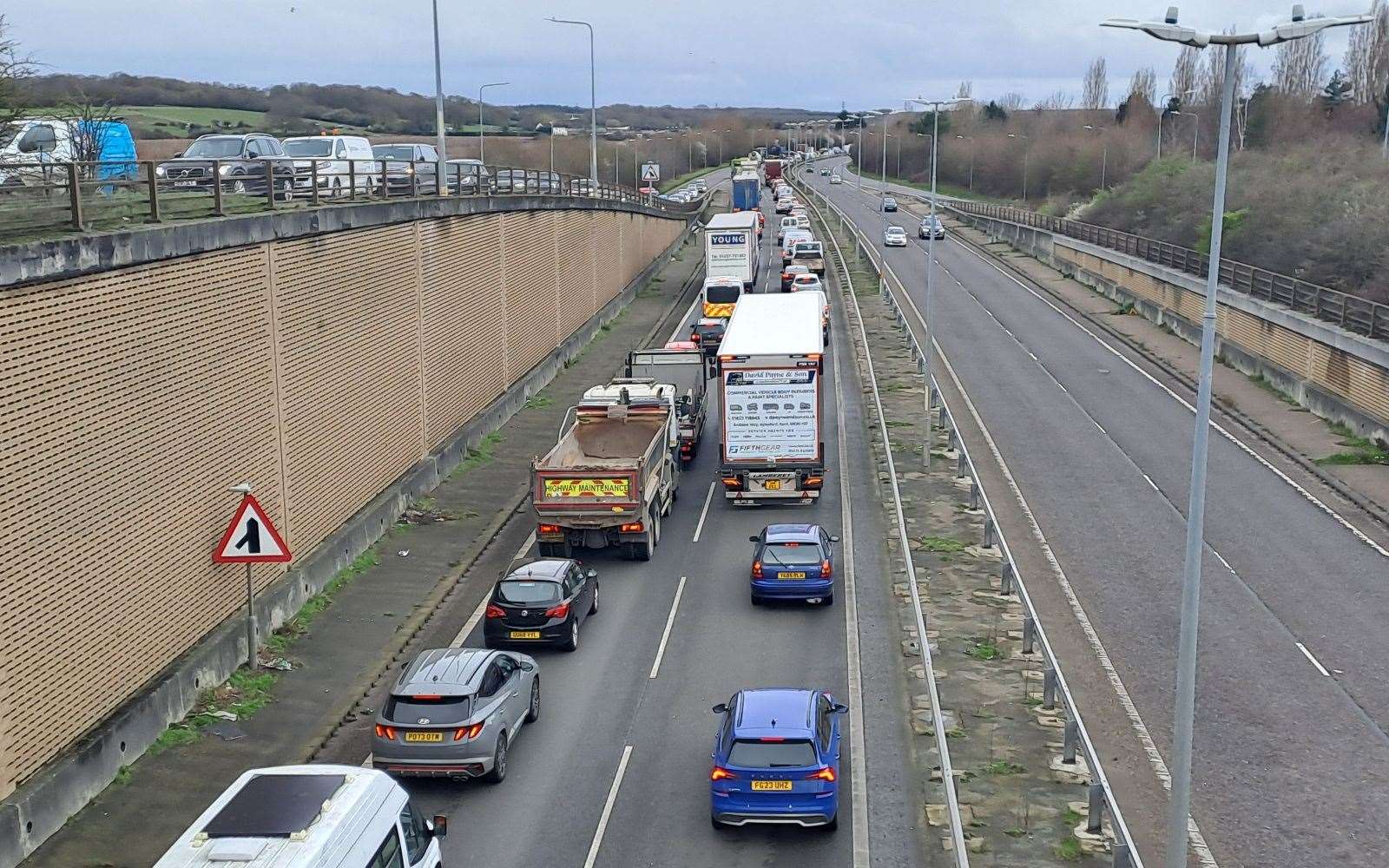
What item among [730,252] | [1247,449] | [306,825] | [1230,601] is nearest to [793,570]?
[1230,601]

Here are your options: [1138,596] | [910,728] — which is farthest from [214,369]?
[1138,596]

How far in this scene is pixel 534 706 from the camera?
1972cm

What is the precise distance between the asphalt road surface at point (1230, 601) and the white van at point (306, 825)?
8777 mm

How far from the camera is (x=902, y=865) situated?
1516cm

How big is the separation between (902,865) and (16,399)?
11.7 metres

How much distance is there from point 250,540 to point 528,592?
456 cm

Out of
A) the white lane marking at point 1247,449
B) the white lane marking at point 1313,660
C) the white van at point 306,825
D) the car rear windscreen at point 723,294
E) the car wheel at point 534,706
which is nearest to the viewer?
the white van at point 306,825

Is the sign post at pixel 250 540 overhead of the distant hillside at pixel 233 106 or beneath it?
beneath

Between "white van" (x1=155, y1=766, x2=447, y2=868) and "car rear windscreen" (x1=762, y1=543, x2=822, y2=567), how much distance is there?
12.3 meters

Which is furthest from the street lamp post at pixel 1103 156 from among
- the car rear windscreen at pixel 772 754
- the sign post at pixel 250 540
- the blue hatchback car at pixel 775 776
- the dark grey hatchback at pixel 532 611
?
the car rear windscreen at pixel 772 754

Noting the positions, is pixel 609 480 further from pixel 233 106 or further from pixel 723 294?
pixel 233 106

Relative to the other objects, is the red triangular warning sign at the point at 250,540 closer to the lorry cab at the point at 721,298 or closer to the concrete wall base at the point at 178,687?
the concrete wall base at the point at 178,687

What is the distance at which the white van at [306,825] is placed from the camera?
35.5 feet

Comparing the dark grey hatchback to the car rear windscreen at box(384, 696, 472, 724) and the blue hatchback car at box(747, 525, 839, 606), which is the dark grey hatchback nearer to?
the blue hatchback car at box(747, 525, 839, 606)
